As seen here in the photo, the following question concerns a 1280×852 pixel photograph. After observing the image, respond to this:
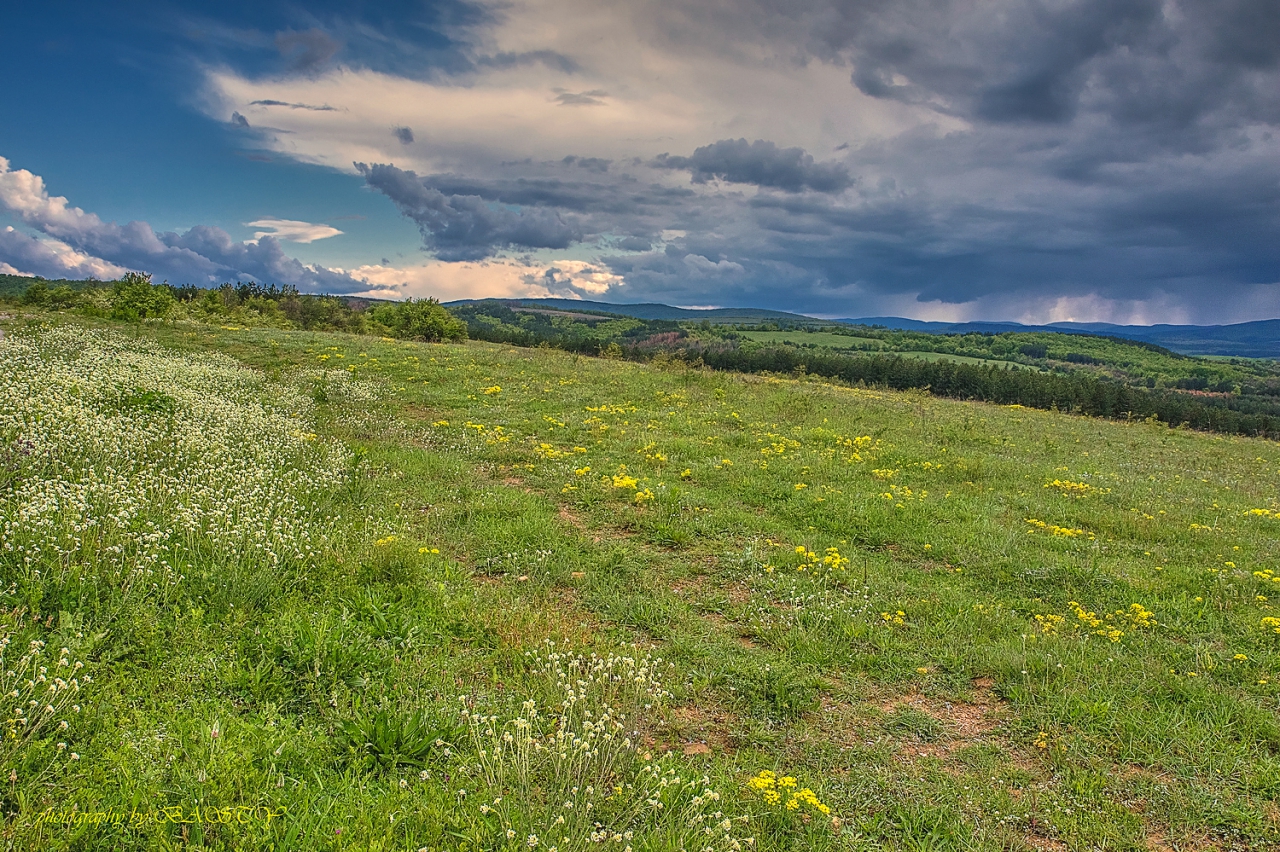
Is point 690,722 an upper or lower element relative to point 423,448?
lower

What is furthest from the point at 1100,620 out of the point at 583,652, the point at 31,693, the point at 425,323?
the point at 425,323

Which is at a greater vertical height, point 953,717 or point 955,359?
point 955,359

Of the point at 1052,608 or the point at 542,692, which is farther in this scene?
the point at 1052,608

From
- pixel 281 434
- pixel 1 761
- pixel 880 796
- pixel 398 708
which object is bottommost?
pixel 880 796

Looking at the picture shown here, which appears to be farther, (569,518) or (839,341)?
(839,341)

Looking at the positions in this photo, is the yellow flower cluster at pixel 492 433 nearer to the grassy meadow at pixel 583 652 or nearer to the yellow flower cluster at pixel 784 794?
the grassy meadow at pixel 583 652

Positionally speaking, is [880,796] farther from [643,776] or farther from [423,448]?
[423,448]

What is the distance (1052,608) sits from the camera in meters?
7.94

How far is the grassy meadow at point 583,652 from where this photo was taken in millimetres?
3873

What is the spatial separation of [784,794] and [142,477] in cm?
772

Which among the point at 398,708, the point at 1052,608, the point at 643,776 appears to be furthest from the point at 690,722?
the point at 1052,608

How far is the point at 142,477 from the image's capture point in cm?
715

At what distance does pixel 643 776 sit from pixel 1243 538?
12.9 meters

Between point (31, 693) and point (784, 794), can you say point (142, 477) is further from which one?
point (784, 794)
